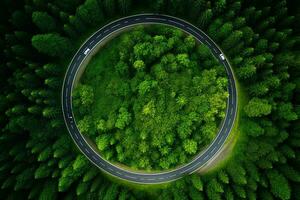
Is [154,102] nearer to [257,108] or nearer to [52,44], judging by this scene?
[257,108]

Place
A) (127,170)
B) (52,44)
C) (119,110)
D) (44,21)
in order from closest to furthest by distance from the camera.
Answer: (44,21)
(52,44)
(119,110)
(127,170)

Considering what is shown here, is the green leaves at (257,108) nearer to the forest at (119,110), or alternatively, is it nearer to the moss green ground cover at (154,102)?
the forest at (119,110)

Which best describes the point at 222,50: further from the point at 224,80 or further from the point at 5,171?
the point at 5,171

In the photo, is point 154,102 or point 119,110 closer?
point 119,110

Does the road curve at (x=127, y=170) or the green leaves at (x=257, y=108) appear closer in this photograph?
the green leaves at (x=257, y=108)

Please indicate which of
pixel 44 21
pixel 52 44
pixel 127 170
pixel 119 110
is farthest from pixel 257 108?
pixel 44 21

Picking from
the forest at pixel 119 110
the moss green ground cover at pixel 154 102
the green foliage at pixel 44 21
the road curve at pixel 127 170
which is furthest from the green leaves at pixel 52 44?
the moss green ground cover at pixel 154 102

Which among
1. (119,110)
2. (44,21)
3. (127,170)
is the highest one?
(44,21)
